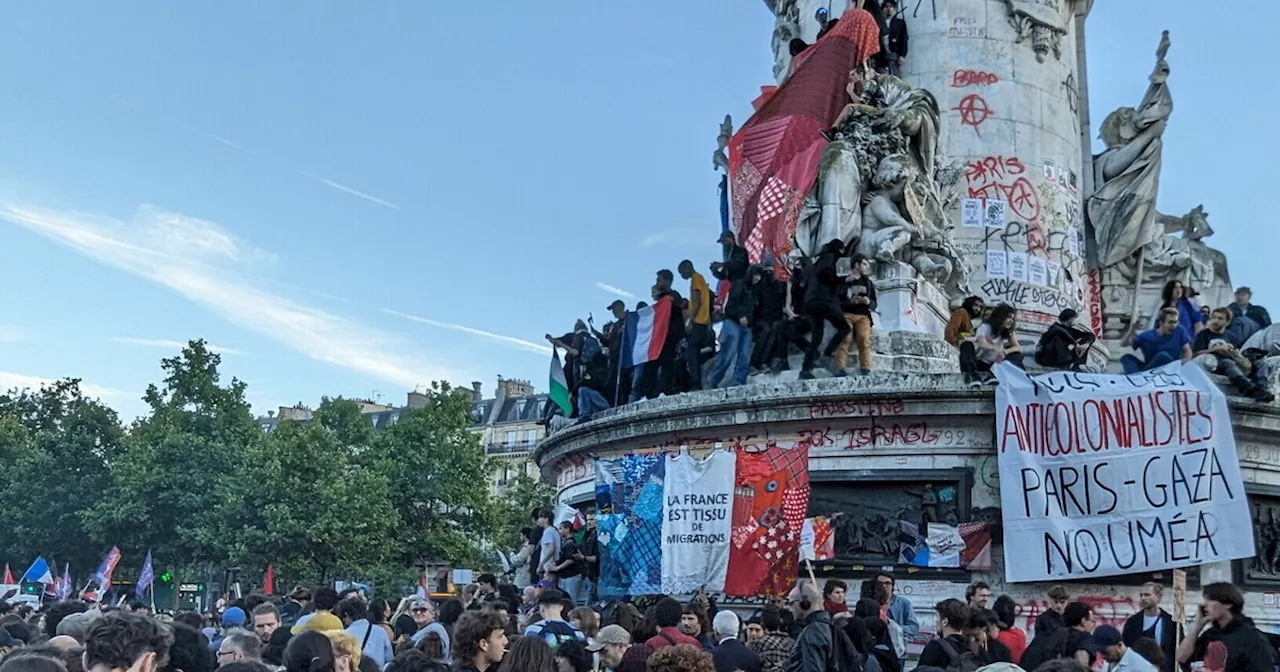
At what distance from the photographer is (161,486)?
152 ft

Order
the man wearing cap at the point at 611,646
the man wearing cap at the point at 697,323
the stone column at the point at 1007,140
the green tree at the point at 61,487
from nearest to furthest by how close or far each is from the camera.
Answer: the man wearing cap at the point at 611,646 < the man wearing cap at the point at 697,323 < the stone column at the point at 1007,140 < the green tree at the point at 61,487

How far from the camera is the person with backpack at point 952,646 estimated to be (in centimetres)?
929

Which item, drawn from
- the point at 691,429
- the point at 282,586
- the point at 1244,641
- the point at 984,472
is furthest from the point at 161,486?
the point at 1244,641

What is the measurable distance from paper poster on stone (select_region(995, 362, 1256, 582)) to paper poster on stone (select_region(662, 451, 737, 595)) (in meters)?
3.74

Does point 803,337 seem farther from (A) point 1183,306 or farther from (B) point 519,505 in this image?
(B) point 519,505

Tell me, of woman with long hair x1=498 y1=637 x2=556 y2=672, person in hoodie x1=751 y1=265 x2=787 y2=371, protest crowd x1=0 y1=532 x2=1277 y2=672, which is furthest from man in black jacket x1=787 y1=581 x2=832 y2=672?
person in hoodie x1=751 y1=265 x2=787 y2=371

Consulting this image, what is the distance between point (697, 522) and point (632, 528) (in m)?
1.25

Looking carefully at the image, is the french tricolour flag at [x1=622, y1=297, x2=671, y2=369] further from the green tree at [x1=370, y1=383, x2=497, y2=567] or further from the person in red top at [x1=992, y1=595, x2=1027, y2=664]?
the green tree at [x1=370, y1=383, x2=497, y2=567]

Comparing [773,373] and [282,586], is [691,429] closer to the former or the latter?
[773,373]

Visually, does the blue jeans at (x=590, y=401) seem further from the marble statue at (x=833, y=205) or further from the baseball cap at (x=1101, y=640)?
the baseball cap at (x=1101, y=640)

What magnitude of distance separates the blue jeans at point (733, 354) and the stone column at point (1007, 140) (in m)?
6.74

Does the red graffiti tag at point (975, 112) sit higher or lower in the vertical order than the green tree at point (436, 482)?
higher

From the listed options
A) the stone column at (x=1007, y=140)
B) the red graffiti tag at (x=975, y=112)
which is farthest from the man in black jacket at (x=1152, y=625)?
the red graffiti tag at (x=975, y=112)

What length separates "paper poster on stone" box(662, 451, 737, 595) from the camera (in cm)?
1719
